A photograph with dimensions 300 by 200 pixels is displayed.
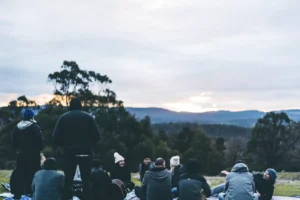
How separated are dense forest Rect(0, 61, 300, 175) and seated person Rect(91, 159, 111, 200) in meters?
20.3

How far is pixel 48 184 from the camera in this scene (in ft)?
27.5

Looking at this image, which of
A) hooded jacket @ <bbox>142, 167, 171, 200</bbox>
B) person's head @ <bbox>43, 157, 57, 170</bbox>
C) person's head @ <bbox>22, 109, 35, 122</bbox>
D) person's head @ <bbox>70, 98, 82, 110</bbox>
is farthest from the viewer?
Answer: person's head @ <bbox>22, 109, 35, 122</bbox>

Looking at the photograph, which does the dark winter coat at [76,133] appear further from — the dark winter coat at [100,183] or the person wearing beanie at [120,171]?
the person wearing beanie at [120,171]

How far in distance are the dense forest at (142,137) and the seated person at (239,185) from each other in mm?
21230

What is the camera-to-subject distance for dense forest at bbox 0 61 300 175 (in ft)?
110

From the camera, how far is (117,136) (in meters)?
34.2

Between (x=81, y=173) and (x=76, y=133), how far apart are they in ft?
2.24

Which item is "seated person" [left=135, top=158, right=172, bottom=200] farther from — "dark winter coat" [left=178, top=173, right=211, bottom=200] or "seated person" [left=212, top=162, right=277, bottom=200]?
"seated person" [left=212, top=162, right=277, bottom=200]

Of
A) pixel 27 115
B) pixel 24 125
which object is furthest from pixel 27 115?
pixel 24 125

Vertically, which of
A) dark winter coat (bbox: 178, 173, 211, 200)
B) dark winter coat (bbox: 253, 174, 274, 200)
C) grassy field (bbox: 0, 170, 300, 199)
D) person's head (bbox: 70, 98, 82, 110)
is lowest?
grassy field (bbox: 0, 170, 300, 199)

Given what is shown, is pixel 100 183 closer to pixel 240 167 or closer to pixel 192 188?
→ pixel 192 188

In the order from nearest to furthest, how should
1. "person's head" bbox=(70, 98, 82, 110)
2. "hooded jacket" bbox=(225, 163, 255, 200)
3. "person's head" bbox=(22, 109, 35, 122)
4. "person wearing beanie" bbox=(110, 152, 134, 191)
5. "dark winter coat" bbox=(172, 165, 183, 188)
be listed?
"person's head" bbox=(70, 98, 82, 110)
"hooded jacket" bbox=(225, 163, 255, 200)
"person's head" bbox=(22, 109, 35, 122)
"dark winter coat" bbox=(172, 165, 183, 188)
"person wearing beanie" bbox=(110, 152, 134, 191)

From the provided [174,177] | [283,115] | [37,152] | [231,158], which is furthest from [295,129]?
[37,152]

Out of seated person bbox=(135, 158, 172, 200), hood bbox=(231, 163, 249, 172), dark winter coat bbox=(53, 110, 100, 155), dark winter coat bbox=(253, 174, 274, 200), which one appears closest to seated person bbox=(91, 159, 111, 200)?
seated person bbox=(135, 158, 172, 200)
